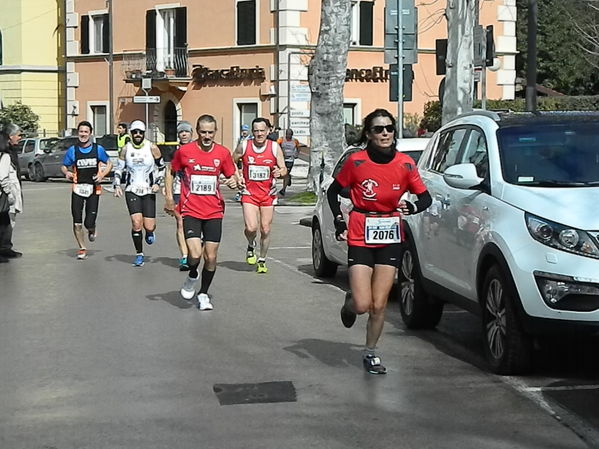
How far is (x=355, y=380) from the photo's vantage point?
8.34 metres

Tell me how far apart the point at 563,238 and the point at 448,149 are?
2729 millimetres

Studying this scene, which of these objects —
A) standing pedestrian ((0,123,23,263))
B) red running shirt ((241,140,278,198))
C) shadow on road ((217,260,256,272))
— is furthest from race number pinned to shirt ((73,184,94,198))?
red running shirt ((241,140,278,198))

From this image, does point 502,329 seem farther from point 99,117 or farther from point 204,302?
point 99,117

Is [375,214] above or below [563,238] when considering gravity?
above

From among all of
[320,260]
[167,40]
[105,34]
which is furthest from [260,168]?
[105,34]

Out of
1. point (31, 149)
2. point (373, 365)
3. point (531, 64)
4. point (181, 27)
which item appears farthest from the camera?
point (181, 27)

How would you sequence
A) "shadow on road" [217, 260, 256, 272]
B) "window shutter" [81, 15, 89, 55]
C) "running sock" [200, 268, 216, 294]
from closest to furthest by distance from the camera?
"running sock" [200, 268, 216, 294] → "shadow on road" [217, 260, 256, 272] → "window shutter" [81, 15, 89, 55]

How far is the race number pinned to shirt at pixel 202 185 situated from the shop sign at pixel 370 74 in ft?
104

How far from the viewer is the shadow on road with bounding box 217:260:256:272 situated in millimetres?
15336

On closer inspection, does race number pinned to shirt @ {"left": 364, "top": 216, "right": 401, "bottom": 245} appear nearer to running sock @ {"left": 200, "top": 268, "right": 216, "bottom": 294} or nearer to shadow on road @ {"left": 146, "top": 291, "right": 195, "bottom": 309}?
running sock @ {"left": 200, "top": 268, "right": 216, "bottom": 294}

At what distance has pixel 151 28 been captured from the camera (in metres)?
46.1

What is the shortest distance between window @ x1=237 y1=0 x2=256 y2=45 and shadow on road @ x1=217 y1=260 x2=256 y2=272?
27873 millimetres

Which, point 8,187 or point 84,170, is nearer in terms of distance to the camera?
point 8,187

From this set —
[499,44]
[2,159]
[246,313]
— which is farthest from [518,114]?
[499,44]
